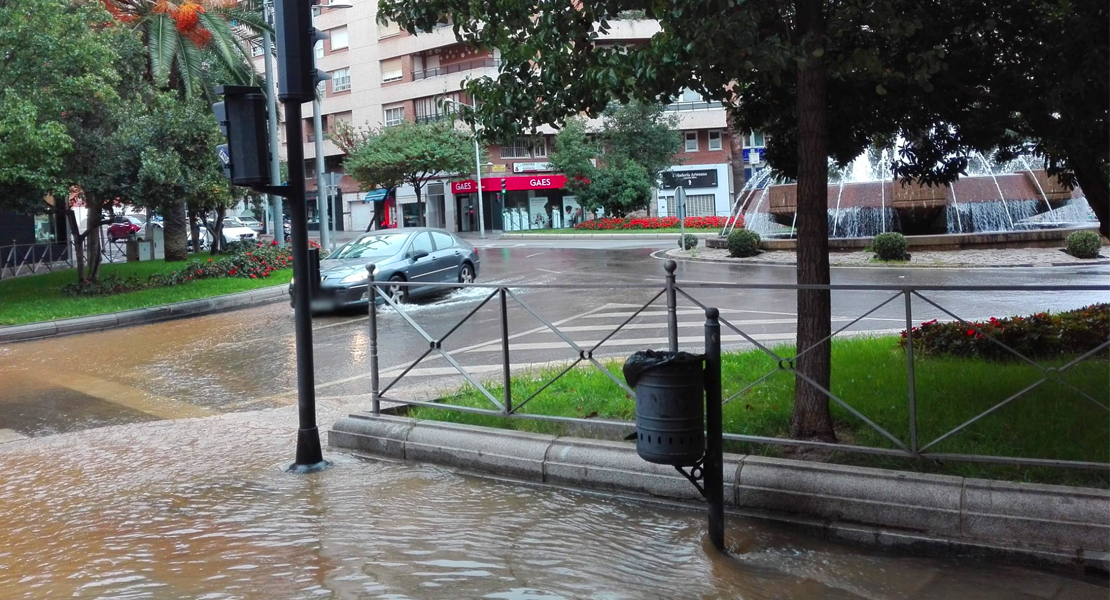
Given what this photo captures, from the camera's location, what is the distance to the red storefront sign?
57525mm

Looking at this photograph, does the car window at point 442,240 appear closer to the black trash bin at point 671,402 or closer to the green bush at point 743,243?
the green bush at point 743,243

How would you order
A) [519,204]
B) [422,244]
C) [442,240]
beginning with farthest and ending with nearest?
[519,204], [442,240], [422,244]

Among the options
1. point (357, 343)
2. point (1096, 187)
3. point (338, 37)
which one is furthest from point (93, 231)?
point (338, 37)

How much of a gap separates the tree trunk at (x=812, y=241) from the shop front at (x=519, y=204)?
167 ft

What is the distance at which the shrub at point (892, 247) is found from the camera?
22.3 m

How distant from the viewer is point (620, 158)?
51000 millimetres

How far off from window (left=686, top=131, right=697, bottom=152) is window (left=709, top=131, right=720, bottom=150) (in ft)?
3.24

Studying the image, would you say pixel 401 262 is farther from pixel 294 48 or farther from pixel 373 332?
pixel 294 48

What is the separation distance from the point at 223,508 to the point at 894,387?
481cm

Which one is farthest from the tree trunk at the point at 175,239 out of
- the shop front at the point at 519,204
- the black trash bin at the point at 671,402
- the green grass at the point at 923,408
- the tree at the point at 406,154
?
the shop front at the point at 519,204

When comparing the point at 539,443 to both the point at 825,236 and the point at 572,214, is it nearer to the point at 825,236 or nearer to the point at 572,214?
the point at 825,236

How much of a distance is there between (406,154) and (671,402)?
4591 cm

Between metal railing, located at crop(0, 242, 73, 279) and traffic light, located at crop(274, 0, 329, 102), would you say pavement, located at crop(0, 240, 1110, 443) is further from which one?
metal railing, located at crop(0, 242, 73, 279)

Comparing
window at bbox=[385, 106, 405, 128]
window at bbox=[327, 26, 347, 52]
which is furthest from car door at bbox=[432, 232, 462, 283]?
window at bbox=[327, 26, 347, 52]
